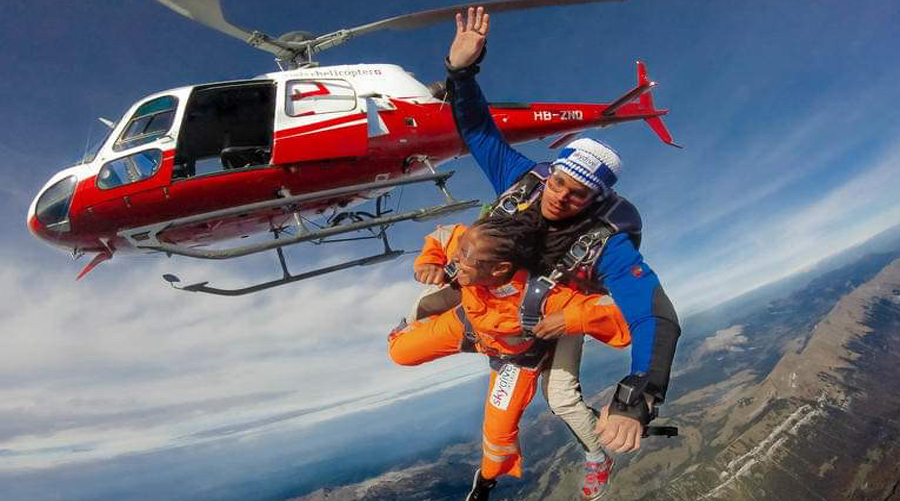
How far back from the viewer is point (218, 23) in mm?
6566

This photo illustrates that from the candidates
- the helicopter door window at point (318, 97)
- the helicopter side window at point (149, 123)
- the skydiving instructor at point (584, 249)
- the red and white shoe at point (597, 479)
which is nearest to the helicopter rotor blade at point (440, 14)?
the helicopter door window at point (318, 97)

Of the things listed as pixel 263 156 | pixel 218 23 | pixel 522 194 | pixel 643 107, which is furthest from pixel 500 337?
pixel 643 107

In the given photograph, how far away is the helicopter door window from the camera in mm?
6746

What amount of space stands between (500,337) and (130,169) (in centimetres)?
589

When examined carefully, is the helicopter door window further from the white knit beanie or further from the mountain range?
the mountain range

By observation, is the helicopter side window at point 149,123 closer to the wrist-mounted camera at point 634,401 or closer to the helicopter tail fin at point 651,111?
the wrist-mounted camera at point 634,401

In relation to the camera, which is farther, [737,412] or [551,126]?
[737,412]

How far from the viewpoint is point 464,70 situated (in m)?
3.17

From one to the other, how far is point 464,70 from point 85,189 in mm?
5879

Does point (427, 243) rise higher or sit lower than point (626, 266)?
higher

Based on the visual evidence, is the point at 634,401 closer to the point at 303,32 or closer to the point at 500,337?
the point at 500,337

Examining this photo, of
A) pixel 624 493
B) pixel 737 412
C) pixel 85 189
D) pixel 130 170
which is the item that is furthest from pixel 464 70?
pixel 737 412

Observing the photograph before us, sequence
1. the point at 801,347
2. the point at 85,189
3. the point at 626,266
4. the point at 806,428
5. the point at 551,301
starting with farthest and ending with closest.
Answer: the point at 801,347 < the point at 806,428 < the point at 85,189 < the point at 551,301 < the point at 626,266

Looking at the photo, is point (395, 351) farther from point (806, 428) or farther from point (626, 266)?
point (806, 428)
